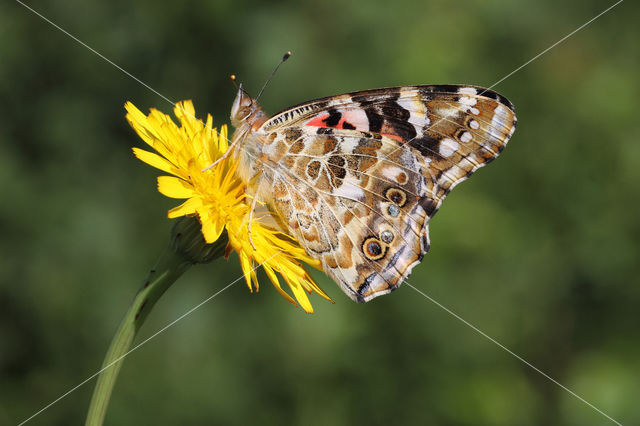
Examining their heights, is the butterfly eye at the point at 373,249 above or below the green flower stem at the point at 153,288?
above

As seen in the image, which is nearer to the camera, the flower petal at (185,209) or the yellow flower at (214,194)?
the flower petal at (185,209)

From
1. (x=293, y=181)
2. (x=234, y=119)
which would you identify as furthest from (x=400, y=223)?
(x=234, y=119)

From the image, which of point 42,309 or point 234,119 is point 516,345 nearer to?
point 234,119

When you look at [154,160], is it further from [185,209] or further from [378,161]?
[378,161]

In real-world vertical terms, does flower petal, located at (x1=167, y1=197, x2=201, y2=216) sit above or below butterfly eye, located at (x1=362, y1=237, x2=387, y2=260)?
below

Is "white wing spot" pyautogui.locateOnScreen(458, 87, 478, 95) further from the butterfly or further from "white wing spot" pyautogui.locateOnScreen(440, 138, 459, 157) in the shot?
"white wing spot" pyautogui.locateOnScreen(440, 138, 459, 157)

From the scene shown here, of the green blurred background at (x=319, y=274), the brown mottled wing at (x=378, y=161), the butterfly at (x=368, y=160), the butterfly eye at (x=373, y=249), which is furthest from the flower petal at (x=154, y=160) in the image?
the green blurred background at (x=319, y=274)

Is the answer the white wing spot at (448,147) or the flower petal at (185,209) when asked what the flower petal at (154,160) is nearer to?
the flower petal at (185,209)

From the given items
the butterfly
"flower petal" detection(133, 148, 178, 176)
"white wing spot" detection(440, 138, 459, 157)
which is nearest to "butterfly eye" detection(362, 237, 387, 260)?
the butterfly
